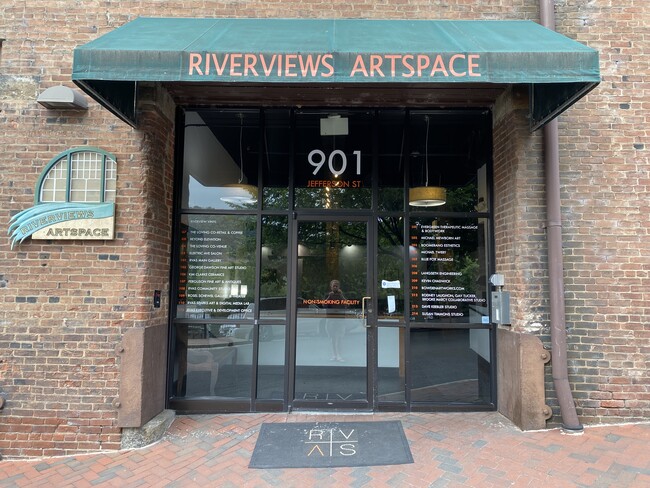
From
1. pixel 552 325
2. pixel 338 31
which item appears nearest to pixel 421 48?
pixel 338 31

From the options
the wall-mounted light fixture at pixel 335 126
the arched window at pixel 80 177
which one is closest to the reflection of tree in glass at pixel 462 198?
the wall-mounted light fixture at pixel 335 126

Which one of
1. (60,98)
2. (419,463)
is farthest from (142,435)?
(60,98)

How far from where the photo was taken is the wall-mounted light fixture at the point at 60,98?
13.4 ft

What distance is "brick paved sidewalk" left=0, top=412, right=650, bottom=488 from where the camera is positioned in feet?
10.7

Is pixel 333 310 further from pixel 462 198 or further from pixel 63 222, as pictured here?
pixel 63 222

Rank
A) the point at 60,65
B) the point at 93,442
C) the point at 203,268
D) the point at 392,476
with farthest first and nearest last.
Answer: the point at 203,268, the point at 60,65, the point at 93,442, the point at 392,476

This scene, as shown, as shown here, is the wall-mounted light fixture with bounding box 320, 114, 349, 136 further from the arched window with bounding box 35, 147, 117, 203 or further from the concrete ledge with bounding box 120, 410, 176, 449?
the concrete ledge with bounding box 120, 410, 176, 449

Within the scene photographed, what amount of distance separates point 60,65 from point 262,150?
7.58 feet

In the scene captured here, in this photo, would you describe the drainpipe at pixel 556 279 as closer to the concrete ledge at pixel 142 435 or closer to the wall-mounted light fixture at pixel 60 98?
the concrete ledge at pixel 142 435

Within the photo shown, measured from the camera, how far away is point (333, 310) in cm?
489

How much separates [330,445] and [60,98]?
174 inches

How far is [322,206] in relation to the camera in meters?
5.00

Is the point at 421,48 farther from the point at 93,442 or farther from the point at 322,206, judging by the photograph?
the point at 93,442

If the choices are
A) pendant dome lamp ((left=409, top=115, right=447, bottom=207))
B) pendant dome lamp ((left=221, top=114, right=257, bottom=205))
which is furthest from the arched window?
pendant dome lamp ((left=409, top=115, right=447, bottom=207))
